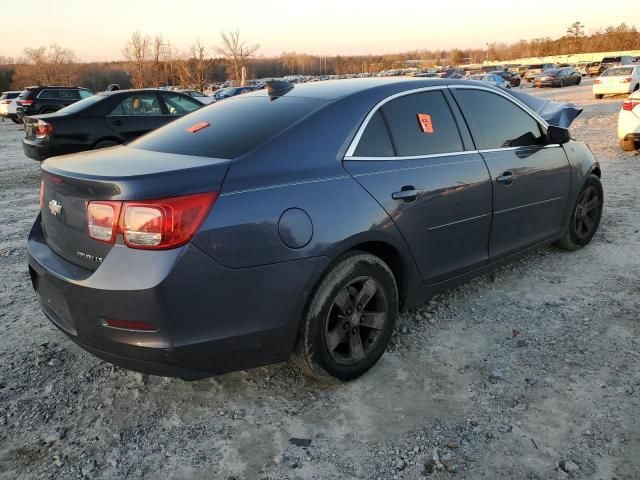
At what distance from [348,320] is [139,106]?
7825 mm

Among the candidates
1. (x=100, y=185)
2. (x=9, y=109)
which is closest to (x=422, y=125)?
(x=100, y=185)

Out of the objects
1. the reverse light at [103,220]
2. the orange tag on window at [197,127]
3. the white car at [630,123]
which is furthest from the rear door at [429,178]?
the white car at [630,123]

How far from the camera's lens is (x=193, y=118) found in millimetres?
3510

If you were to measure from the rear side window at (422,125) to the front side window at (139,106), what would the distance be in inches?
281

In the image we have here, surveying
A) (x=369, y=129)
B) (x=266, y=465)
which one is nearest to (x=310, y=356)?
(x=266, y=465)

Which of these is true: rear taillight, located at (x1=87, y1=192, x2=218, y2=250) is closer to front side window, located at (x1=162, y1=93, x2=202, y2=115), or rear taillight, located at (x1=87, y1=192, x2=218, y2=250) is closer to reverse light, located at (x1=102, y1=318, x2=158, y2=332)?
reverse light, located at (x1=102, y1=318, x2=158, y2=332)

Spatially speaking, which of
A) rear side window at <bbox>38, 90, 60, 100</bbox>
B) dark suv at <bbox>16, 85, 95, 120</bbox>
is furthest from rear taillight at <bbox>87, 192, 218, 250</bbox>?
rear side window at <bbox>38, 90, 60, 100</bbox>

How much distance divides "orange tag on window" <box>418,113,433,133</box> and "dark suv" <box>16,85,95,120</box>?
842 inches

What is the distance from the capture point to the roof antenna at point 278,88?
135 inches

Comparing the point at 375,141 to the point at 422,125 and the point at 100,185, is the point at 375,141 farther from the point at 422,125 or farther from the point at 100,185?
the point at 100,185

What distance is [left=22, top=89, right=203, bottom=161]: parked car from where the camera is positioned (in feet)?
28.3

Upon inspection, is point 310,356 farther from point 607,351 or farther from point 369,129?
point 607,351

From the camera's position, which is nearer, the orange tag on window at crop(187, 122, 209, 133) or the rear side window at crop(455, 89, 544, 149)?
the orange tag on window at crop(187, 122, 209, 133)

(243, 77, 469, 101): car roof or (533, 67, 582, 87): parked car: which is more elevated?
(243, 77, 469, 101): car roof
